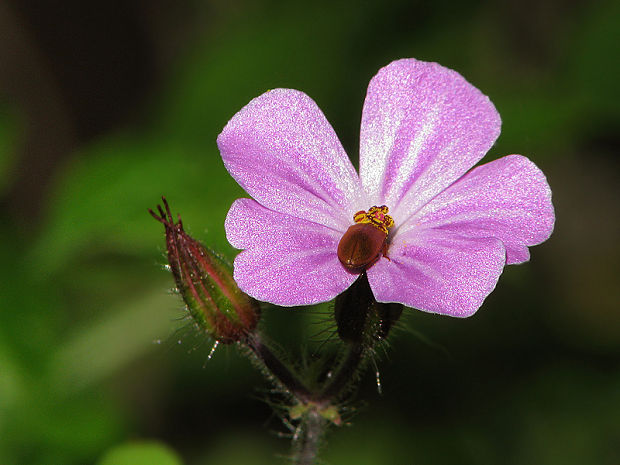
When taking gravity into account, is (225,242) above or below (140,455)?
above

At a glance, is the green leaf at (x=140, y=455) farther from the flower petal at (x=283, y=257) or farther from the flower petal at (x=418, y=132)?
the flower petal at (x=418, y=132)

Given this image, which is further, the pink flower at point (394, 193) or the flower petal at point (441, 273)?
the pink flower at point (394, 193)

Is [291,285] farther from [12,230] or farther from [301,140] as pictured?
[12,230]

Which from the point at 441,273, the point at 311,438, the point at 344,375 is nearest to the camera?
the point at 441,273

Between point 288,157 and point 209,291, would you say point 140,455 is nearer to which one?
point 209,291

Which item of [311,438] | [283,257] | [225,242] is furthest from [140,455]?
[283,257]

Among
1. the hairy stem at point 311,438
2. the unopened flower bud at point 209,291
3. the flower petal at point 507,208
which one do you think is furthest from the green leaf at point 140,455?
the flower petal at point 507,208
